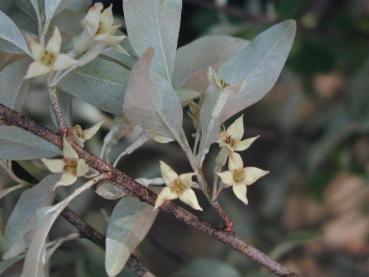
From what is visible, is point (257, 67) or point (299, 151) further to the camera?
point (299, 151)

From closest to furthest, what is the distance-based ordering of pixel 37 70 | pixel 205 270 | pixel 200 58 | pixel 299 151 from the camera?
1. pixel 37 70
2. pixel 200 58
3. pixel 205 270
4. pixel 299 151

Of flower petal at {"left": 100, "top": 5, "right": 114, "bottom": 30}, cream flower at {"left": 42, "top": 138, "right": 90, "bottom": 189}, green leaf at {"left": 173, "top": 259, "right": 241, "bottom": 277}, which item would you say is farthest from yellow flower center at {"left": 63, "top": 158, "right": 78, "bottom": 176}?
green leaf at {"left": 173, "top": 259, "right": 241, "bottom": 277}

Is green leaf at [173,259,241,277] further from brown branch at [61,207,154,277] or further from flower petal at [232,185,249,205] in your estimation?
flower petal at [232,185,249,205]

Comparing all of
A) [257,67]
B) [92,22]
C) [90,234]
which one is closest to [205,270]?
[90,234]

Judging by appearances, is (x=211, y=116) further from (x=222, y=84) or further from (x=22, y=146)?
(x=22, y=146)

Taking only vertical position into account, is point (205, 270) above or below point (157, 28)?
below

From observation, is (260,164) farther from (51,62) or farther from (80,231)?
(51,62)

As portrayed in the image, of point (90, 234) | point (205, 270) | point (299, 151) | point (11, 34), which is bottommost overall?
point (299, 151)

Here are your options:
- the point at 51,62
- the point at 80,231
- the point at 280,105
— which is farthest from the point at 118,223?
the point at 280,105
